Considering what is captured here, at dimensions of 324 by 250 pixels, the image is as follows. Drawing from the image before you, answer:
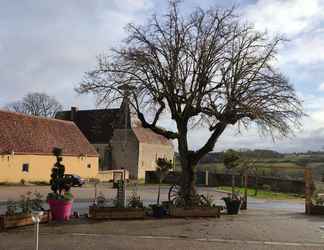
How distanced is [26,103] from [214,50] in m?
56.0

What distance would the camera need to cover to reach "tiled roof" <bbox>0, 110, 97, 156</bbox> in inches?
1513

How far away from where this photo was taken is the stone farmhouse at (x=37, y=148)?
37094mm

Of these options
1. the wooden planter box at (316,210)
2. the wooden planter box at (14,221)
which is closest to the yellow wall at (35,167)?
the wooden planter box at (14,221)

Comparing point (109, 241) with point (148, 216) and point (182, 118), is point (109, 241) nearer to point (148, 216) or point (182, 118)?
point (148, 216)

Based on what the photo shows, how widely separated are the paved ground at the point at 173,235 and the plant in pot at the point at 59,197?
0.58 meters

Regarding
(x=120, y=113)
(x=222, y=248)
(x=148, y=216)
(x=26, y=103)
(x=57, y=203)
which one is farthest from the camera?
(x=26, y=103)

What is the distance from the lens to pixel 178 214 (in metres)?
16.9

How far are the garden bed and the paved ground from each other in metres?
0.63

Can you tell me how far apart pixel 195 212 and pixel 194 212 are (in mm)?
41

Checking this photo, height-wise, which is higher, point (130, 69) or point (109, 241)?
point (130, 69)

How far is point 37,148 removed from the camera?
4031cm

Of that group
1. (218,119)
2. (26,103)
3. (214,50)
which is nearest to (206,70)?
(214,50)

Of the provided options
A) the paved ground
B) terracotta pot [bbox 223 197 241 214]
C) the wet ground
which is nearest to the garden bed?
the paved ground

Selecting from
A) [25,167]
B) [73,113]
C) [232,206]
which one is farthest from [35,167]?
[73,113]
